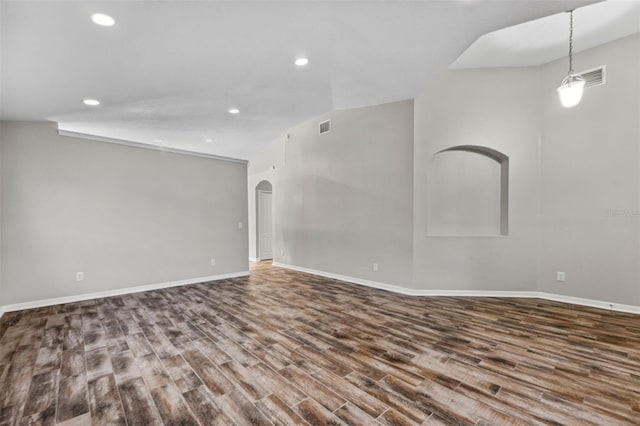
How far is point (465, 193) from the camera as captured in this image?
180 inches

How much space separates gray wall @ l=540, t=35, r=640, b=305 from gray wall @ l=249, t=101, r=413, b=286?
6.67 feet

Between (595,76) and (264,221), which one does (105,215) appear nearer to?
(264,221)

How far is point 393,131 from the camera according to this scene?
184 inches

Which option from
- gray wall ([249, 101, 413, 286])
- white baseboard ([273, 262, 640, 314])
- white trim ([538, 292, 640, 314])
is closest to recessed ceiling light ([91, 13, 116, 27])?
gray wall ([249, 101, 413, 286])

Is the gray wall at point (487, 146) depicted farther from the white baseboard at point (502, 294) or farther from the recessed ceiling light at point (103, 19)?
the recessed ceiling light at point (103, 19)

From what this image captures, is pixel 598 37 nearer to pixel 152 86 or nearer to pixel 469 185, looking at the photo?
pixel 469 185

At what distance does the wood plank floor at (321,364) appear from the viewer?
5.74 ft

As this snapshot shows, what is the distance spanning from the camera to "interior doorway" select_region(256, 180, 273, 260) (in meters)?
8.17

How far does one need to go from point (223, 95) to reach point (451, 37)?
241 centimetres

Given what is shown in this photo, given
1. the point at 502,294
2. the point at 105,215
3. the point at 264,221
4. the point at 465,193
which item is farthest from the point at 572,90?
the point at 264,221

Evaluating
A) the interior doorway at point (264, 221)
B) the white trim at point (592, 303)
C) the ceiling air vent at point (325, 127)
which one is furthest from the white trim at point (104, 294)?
the white trim at point (592, 303)

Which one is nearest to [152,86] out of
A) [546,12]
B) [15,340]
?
[15,340]

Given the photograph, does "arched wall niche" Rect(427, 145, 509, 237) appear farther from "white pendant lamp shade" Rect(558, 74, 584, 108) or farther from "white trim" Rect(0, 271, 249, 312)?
"white trim" Rect(0, 271, 249, 312)

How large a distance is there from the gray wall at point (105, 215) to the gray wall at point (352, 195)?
1422mm
